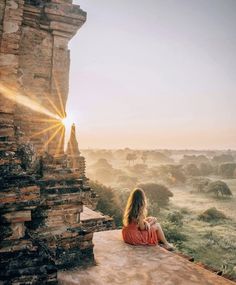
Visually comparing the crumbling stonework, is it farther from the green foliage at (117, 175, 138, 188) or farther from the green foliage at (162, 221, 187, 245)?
the green foliage at (117, 175, 138, 188)

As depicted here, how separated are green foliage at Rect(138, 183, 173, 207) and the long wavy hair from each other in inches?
840

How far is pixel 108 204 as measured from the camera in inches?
709

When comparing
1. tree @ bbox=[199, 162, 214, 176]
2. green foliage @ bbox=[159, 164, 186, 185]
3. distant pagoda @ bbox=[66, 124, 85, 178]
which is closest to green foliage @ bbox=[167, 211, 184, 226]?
distant pagoda @ bbox=[66, 124, 85, 178]

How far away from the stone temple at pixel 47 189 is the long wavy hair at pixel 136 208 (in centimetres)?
50

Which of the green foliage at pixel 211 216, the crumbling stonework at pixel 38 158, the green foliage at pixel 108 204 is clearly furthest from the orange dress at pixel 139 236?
the green foliage at pixel 211 216

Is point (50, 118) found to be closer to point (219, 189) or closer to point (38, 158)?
point (38, 158)

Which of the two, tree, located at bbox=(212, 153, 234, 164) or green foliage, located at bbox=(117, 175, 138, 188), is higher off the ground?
tree, located at bbox=(212, 153, 234, 164)

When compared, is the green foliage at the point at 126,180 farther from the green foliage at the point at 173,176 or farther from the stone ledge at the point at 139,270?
the stone ledge at the point at 139,270

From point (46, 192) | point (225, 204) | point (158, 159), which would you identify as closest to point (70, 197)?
point (46, 192)

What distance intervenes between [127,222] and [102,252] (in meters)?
0.80

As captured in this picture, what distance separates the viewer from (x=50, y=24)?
741 cm

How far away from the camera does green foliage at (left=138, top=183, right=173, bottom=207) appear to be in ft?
87.9

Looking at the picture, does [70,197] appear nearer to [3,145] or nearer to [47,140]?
[3,145]

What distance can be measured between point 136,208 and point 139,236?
51 cm
